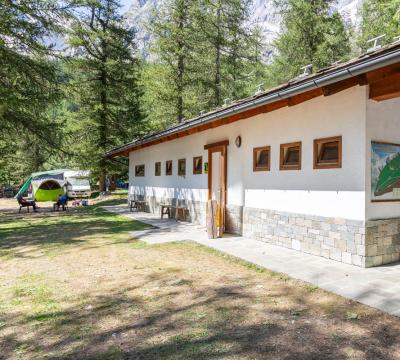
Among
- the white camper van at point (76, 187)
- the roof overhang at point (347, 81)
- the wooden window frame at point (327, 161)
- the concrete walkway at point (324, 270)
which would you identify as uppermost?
the roof overhang at point (347, 81)

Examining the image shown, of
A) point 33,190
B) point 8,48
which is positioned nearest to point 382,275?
point 8,48

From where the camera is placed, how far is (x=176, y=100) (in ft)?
70.7

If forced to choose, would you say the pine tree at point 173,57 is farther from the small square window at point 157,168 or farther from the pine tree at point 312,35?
the small square window at point 157,168

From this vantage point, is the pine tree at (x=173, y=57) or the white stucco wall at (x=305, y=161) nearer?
the white stucco wall at (x=305, y=161)

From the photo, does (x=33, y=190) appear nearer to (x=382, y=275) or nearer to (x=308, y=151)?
(x=308, y=151)

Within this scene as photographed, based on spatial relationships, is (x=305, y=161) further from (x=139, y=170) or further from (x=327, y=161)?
(x=139, y=170)

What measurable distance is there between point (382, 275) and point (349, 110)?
2.90m

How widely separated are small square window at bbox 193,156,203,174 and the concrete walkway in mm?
3130

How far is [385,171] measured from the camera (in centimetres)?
608

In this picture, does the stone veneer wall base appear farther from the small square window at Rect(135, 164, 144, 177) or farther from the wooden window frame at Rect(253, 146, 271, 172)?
the small square window at Rect(135, 164, 144, 177)

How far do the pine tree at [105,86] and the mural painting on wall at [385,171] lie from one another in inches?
730

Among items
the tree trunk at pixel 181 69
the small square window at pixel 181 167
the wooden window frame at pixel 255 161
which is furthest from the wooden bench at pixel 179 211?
the tree trunk at pixel 181 69

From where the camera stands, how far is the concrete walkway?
175 inches

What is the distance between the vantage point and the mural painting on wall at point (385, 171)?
5.90 metres
